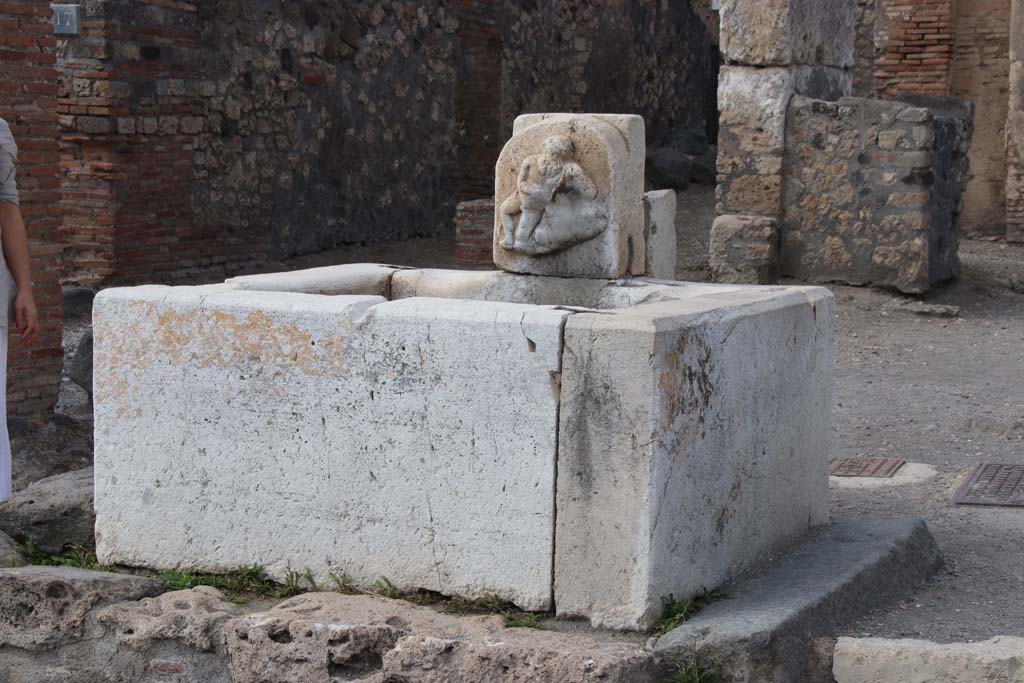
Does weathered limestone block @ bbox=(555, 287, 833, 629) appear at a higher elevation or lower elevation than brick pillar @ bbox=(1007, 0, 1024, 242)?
lower

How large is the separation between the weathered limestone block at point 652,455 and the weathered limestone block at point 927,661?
1.40 feet

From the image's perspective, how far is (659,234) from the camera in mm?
5266

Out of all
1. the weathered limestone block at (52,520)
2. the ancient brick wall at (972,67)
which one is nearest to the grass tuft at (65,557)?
the weathered limestone block at (52,520)

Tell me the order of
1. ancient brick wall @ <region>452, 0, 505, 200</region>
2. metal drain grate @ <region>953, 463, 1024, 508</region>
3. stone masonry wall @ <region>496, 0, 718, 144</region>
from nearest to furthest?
metal drain grate @ <region>953, 463, 1024, 508</region>
ancient brick wall @ <region>452, 0, 505, 200</region>
stone masonry wall @ <region>496, 0, 718, 144</region>

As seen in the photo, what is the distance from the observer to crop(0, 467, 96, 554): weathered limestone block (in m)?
4.28

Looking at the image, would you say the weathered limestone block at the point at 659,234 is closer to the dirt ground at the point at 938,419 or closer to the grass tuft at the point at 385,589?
the dirt ground at the point at 938,419

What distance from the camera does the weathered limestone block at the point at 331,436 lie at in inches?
140

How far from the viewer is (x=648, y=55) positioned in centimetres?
1792

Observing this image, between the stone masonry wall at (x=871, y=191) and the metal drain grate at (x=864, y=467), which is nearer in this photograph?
the metal drain grate at (x=864, y=467)

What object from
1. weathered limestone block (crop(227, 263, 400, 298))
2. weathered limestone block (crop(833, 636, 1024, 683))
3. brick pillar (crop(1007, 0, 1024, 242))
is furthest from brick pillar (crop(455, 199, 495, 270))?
weathered limestone block (crop(833, 636, 1024, 683))

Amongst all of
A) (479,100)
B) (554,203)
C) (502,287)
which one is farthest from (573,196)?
(479,100)

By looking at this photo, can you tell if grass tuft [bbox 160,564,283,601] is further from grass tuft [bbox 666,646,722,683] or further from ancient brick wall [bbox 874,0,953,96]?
ancient brick wall [bbox 874,0,953,96]

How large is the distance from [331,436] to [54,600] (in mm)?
916

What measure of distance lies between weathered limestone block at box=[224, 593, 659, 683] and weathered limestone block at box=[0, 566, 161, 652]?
1.42ft
